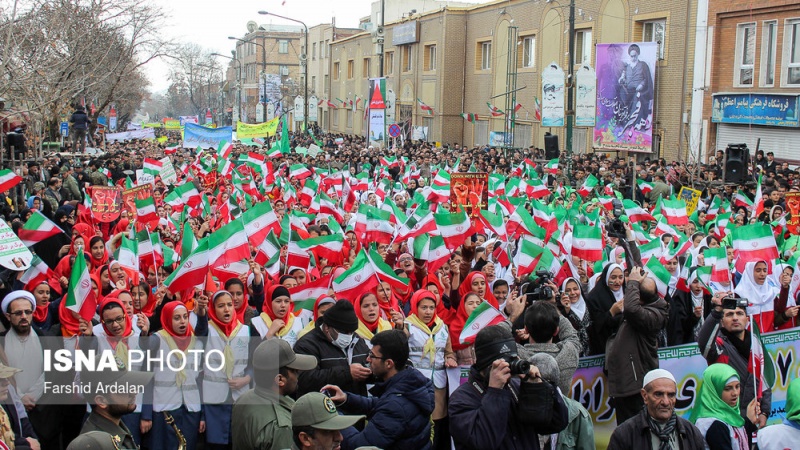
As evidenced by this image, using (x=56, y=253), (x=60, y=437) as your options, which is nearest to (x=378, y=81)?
(x=56, y=253)

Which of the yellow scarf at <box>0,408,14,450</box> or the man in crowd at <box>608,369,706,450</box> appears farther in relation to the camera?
the yellow scarf at <box>0,408,14,450</box>

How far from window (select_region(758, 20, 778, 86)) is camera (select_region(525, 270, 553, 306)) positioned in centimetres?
1950

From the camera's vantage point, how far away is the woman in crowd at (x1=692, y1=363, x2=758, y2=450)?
4.77 metres

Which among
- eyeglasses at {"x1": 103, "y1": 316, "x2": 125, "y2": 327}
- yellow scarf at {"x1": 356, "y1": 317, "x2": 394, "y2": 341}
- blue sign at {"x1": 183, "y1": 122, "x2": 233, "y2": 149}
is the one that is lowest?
yellow scarf at {"x1": 356, "y1": 317, "x2": 394, "y2": 341}

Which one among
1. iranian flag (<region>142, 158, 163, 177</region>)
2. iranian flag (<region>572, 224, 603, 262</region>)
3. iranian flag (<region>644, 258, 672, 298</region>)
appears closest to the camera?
iranian flag (<region>644, 258, 672, 298</region>)

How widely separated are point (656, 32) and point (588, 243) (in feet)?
67.1

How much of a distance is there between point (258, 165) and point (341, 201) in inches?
164

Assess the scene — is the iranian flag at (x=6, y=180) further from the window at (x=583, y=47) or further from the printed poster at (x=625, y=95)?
the window at (x=583, y=47)

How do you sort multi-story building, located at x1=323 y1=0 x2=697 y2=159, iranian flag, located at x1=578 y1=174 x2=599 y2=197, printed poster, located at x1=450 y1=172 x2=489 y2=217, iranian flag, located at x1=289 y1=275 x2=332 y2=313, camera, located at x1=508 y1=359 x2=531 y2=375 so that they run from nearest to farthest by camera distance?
camera, located at x1=508 y1=359 x2=531 y2=375 → iranian flag, located at x1=289 y1=275 x2=332 y2=313 → printed poster, located at x1=450 y1=172 x2=489 y2=217 → iranian flag, located at x1=578 y1=174 x2=599 y2=197 → multi-story building, located at x1=323 y1=0 x2=697 y2=159

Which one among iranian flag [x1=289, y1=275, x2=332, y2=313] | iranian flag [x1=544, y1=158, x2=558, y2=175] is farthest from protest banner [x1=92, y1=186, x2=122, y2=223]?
iranian flag [x1=544, y1=158, x2=558, y2=175]

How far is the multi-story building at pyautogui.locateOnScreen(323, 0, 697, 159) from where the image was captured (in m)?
27.3

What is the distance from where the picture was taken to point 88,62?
26859 millimetres

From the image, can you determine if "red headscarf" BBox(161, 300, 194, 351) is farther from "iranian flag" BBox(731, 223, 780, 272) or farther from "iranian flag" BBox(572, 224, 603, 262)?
"iranian flag" BBox(731, 223, 780, 272)

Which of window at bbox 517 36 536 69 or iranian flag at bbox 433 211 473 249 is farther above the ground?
window at bbox 517 36 536 69
